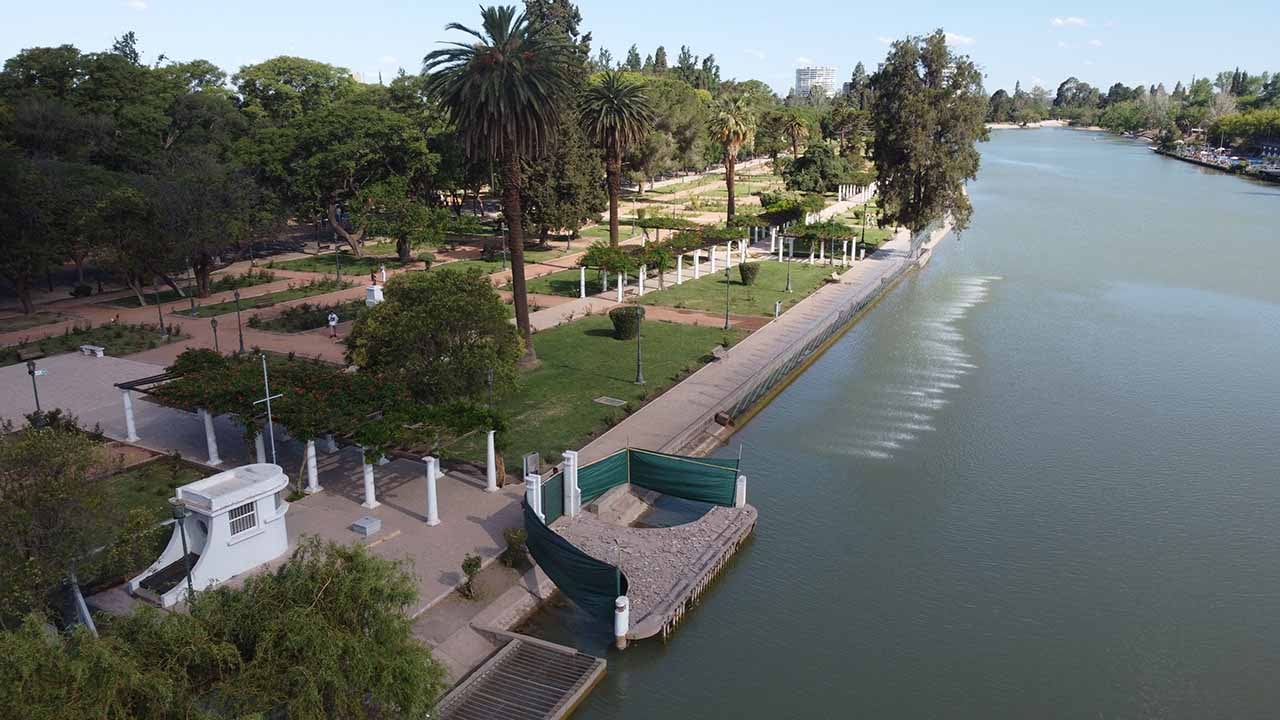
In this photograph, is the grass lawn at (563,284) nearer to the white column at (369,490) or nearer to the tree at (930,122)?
the tree at (930,122)

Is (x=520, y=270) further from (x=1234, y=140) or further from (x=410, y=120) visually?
(x=1234, y=140)

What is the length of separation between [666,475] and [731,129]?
5696 cm

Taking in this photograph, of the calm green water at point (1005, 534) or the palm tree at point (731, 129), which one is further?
the palm tree at point (731, 129)

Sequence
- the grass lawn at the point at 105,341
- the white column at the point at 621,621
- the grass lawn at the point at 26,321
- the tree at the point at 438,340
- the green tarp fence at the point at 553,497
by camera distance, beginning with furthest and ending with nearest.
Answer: the grass lawn at the point at 26,321 → the grass lawn at the point at 105,341 → the tree at the point at 438,340 → the green tarp fence at the point at 553,497 → the white column at the point at 621,621

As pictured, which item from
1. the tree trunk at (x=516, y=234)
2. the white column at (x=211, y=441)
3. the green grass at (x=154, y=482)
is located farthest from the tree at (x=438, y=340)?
the tree trunk at (x=516, y=234)

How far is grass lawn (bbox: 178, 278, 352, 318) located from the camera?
5125 centimetres

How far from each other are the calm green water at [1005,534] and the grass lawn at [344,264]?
35.2 meters

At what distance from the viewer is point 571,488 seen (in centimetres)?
2570

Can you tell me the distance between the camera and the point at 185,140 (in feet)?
229

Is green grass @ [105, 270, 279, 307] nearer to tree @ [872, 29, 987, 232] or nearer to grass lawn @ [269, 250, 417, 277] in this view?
grass lawn @ [269, 250, 417, 277]

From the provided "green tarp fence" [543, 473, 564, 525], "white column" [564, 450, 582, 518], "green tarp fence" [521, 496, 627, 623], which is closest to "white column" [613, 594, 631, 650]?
"green tarp fence" [521, 496, 627, 623]

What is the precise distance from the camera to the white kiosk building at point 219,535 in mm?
21297

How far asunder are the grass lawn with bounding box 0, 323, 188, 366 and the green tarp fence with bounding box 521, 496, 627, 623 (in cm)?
3042

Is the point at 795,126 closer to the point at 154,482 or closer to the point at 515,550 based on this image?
the point at 154,482
